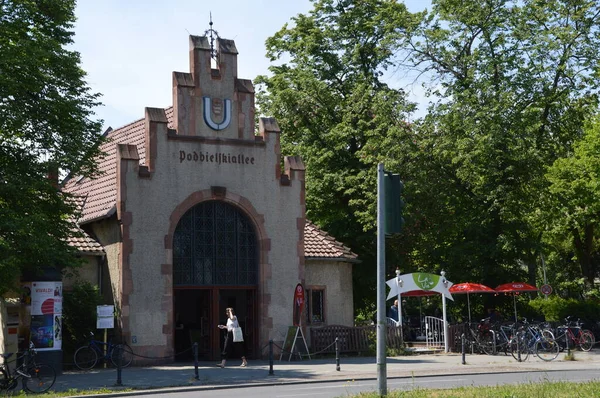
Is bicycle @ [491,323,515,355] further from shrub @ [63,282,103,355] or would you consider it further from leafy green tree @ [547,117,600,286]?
shrub @ [63,282,103,355]

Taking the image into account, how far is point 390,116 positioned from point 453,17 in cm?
523

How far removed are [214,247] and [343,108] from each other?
13313 mm

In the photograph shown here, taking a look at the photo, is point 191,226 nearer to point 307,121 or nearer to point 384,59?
point 307,121

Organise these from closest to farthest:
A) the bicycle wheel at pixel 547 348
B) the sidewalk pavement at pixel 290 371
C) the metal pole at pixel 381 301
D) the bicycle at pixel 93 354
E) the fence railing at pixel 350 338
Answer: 1. the metal pole at pixel 381 301
2. the sidewalk pavement at pixel 290 371
3. the bicycle at pixel 93 354
4. the bicycle wheel at pixel 547 348
5. the fence railing at pixel 350 338

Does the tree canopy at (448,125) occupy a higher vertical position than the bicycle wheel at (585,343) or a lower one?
higher

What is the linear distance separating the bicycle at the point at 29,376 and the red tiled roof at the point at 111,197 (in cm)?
806

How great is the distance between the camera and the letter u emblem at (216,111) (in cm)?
2916

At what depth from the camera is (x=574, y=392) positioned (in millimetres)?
15516

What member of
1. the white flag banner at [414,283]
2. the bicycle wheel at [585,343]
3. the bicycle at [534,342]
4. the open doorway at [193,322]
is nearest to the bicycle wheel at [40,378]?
the open doorway at [193,322]

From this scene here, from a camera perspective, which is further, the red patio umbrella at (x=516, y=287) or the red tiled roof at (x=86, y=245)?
the red patio umbrella at (x=516, y=287)

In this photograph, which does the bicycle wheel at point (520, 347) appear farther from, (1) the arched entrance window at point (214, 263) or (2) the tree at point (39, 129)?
(2) the tree at point (39, 129)

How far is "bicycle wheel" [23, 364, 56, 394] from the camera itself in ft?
66.3

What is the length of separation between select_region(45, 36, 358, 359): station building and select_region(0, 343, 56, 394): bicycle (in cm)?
632

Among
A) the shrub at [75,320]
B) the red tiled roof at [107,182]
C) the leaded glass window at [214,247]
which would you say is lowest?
the shrub at [75,320]
